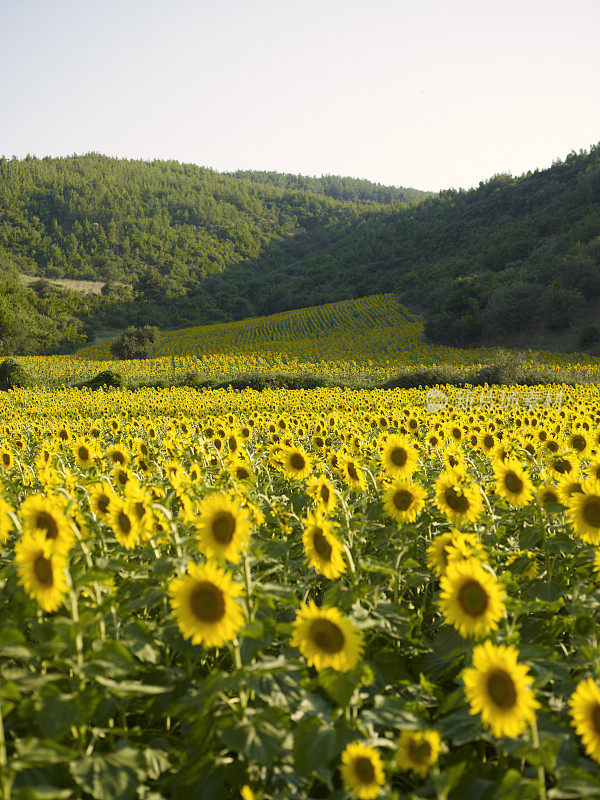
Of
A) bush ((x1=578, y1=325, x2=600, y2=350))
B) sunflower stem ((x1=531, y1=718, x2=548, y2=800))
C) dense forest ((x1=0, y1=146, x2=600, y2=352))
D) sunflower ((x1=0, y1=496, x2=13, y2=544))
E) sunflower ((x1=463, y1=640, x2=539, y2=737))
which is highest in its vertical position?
dense forest ((x1=0, y1=146, x2=600, y2=352))

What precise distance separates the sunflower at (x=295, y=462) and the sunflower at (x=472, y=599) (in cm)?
224

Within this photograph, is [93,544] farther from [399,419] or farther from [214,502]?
[399,419]

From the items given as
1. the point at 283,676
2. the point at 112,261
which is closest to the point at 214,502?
the point at 283,676

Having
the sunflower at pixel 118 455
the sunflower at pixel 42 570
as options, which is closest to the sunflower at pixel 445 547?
the sunflower at pixel 42 570

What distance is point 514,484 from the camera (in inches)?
143

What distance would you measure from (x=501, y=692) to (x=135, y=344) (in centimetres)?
6232

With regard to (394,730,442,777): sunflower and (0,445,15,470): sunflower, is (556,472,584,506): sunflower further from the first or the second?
(0,445,15,470): sunflower

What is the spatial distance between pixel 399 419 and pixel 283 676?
21.2 feet

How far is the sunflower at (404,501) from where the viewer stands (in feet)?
10.7

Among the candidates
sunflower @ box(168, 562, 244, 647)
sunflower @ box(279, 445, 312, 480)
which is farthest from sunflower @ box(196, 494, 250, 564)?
sunflower @ box(279, 445, 312, 480)

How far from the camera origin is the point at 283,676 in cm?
195

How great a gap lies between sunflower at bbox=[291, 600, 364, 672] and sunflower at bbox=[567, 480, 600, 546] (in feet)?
5.78

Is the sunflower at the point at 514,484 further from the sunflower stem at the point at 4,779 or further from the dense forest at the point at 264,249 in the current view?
the dense forest at the point at 264,249

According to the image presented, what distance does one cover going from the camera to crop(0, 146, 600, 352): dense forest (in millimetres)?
A: 58062
